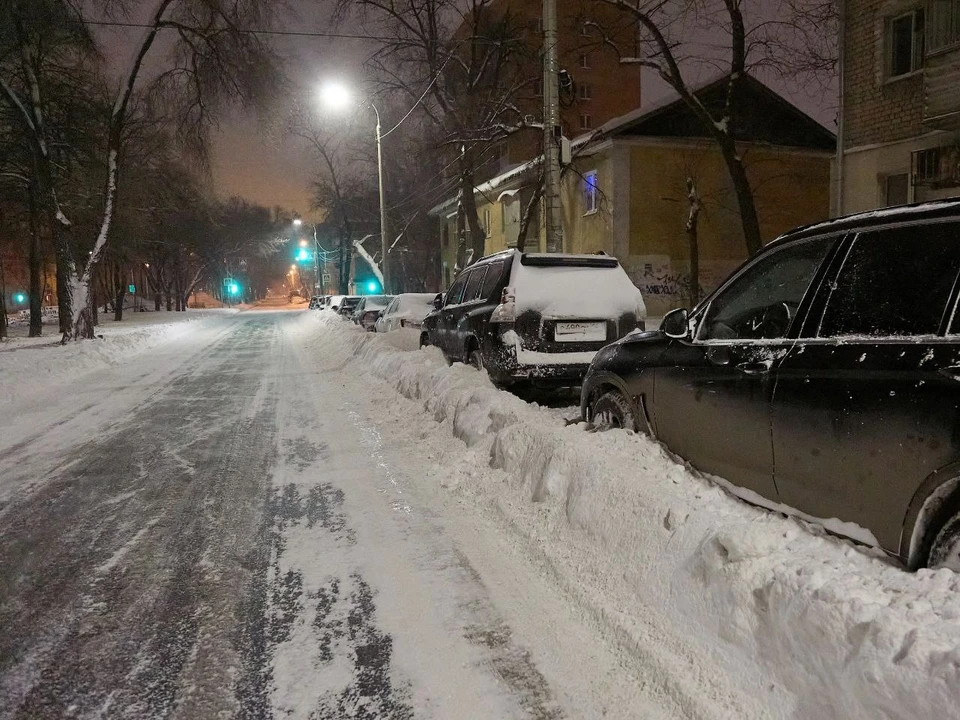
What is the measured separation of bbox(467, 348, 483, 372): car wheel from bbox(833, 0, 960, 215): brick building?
33.1 ft

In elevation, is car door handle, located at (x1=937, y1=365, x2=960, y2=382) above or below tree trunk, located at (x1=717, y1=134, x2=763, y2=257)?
below

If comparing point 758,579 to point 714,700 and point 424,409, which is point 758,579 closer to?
point 714,700

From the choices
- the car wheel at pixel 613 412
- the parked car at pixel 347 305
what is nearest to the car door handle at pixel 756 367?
the car wheel at pixel 613 412

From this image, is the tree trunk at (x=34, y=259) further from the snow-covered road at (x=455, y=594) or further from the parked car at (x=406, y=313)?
the snow-covered road at (x=455, y=594)

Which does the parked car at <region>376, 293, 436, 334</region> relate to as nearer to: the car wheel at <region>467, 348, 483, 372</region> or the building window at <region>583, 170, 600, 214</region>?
the building window at <region>583, 170, 600, 214</region>

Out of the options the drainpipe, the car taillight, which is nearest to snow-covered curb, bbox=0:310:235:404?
the car taillight

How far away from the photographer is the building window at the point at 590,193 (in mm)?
24219

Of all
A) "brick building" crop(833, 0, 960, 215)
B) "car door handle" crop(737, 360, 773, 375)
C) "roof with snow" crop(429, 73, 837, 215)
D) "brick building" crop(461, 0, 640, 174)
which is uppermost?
"brick building" crop(461, 0, 640, 174)

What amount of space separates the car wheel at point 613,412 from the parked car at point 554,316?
2197 millimetres

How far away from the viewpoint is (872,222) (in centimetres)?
294

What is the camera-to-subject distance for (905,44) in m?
14.6

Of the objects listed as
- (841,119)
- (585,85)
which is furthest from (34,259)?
(585,85)

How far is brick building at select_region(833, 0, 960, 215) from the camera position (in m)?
12.9

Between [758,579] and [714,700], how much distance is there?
510 millimetres
